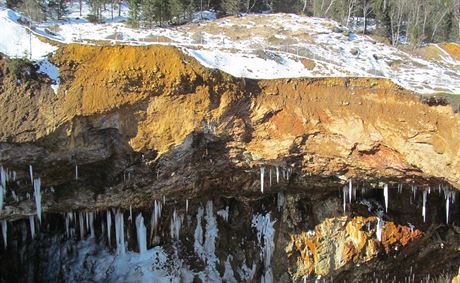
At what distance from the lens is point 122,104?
914 cm

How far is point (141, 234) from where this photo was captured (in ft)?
42.6

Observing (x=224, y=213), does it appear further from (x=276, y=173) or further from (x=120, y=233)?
(x=120, y=233)

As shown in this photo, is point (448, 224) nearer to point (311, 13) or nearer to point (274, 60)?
point (274, 60)

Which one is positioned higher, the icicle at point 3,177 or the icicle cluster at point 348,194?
the icicle at point 3,177

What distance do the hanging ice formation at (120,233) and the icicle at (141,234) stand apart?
425 mm

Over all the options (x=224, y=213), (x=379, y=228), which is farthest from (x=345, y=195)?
(x=224, y=213)

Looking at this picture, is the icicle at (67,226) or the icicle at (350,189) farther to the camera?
the icicle at (67,226)

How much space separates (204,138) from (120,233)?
4.43m

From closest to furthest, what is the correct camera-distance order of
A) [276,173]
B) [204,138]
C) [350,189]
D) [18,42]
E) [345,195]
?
[18,42] < [204,138] < [276,173] < [350,189] < [345,195]

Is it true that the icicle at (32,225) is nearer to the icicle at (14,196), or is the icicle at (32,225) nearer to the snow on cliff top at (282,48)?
the icicle at (14,196)

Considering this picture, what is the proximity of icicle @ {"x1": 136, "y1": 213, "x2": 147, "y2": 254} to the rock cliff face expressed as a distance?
428 mm

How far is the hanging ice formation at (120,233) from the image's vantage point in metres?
12.5

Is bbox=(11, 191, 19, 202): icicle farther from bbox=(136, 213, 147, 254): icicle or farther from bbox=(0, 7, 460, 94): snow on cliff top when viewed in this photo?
bbox=(136, 213, 147, 254): icicle

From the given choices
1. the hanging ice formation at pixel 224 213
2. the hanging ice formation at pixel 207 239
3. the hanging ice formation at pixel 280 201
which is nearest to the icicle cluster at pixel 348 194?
the hanging ice formation at pixel 280 201
